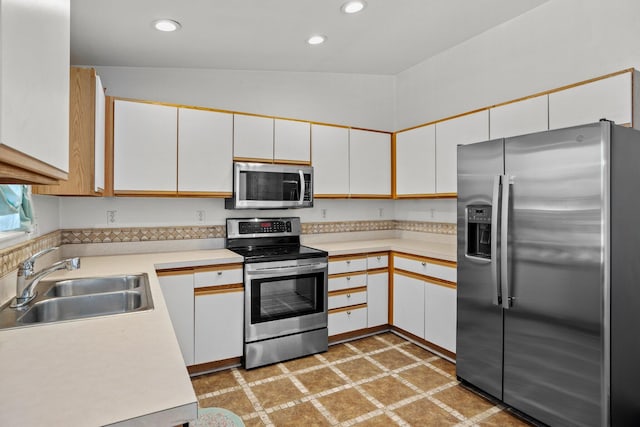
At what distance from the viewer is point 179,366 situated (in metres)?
1.00

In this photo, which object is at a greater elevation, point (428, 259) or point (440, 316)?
point (428, 259)

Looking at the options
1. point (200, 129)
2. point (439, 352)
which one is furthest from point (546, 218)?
point (200, 129)

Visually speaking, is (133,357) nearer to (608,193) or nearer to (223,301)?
(223,301)

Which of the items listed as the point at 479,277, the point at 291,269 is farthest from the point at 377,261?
the point at 479,277

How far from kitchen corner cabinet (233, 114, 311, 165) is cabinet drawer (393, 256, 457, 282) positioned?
50.5 inches

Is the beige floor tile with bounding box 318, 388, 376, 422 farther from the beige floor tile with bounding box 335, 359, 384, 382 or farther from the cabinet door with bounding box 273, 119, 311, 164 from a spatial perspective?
the cabinet door with bounding box 273, 119, 311, 164

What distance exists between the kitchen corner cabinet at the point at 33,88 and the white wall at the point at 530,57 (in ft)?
9.90

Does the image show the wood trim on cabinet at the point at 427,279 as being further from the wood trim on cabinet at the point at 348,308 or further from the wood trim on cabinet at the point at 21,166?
the wood trim on cabinet at the point at 21,166

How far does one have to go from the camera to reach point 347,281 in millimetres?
3400

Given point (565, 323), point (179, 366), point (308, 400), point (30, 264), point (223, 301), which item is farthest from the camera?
point (223, 301)

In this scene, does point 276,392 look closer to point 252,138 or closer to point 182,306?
point 182,306

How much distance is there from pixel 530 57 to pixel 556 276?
186 centimetres

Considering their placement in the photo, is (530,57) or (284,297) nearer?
(530,57)

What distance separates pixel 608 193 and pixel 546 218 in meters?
0.30
